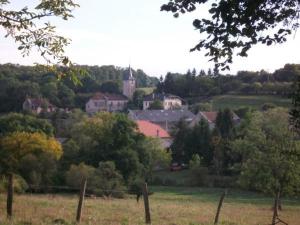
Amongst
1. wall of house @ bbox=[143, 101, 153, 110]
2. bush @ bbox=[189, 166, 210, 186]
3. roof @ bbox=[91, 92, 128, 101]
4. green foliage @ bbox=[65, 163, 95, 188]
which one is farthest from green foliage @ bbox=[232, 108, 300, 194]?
roof @ bbox=[91, 92, 128, 101]

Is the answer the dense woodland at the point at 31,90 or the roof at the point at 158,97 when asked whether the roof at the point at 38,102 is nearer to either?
the dense woodland at the point at 31,90

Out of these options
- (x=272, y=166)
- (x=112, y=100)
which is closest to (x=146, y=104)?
(x=112, y=100)

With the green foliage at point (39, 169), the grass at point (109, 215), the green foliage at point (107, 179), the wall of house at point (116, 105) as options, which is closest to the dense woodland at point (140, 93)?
the wall of house at point (116, 105)

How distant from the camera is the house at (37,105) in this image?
345ft

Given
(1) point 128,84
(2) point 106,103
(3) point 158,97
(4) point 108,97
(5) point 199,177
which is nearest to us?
(5) point 199,177

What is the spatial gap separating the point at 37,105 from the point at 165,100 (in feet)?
112

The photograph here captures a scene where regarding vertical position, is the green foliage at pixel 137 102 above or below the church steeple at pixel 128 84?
below

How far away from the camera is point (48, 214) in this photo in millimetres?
13953

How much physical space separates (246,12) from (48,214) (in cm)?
1047

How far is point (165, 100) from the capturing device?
128750mm

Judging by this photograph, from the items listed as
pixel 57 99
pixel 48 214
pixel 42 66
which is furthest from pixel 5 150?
pixel 57 99

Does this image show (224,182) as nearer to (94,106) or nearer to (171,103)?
(171,103)

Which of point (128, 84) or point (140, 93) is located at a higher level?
point (128, 84)

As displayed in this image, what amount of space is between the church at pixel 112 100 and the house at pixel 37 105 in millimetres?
17010
